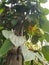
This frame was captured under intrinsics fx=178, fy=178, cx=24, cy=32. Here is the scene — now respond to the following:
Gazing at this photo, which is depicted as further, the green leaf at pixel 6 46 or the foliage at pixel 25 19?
the foliage at pixel 25 19

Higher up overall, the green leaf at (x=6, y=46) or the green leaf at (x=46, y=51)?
the green leaf at (x=6, y=46)

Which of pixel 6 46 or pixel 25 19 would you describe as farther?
pixel 25 19

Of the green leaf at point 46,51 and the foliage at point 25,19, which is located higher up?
the foliage at point 25,19

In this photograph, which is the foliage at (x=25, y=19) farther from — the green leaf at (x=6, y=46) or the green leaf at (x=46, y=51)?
the green leaf at (x=6, y=46)

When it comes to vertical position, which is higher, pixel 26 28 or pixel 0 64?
pixel 26 28

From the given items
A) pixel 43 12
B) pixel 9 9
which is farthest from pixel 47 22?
pixel 9 9

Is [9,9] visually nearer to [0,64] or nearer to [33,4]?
[33,4]

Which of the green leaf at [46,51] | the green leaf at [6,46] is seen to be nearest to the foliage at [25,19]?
the green leaf at [46,51]

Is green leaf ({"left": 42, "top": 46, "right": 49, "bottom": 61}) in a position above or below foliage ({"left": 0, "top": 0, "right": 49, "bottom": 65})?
below

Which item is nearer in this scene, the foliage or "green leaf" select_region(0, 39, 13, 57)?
"green leaf" select_region(0, 39, 13, 57)

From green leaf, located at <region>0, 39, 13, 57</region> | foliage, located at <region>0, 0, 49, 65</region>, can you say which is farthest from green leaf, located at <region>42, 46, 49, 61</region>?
green leaf, located at <region>0, 39, 13, 57</region>

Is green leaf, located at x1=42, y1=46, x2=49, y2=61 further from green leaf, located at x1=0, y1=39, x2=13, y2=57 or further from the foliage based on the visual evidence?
green leaf, located at x1=0, y1=39, x2=13, y2=57
